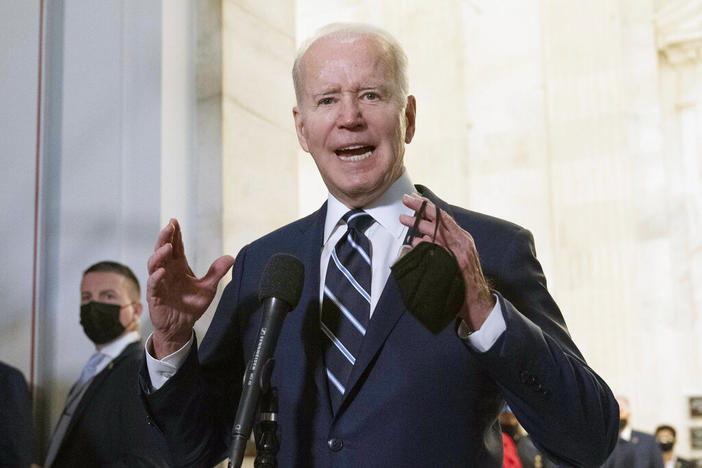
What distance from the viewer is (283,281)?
159cm

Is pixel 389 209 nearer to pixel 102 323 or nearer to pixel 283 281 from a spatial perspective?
pixel 283 281

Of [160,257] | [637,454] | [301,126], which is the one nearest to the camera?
[160,257]

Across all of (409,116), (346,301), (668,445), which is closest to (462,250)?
(346,301)

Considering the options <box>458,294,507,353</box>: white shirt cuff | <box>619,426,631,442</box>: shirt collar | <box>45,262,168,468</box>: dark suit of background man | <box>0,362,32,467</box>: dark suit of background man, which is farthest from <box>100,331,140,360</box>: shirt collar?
<box>619,426,631,442</box>: shirt collar

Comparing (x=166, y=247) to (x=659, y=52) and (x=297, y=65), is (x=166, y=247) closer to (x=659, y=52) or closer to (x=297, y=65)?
(x=297, y=65)

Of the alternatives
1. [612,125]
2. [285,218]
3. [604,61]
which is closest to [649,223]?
[612,125]

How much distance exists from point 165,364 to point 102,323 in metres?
2.56

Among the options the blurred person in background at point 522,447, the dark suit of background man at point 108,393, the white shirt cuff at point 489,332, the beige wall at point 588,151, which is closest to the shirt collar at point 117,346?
the dark suit of background man at point 108,393

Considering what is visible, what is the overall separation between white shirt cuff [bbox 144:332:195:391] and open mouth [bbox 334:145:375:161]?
0.49 metres

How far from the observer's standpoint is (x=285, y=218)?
190 inches

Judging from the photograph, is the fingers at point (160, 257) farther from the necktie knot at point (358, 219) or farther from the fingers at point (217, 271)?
the necktie knot at point (358, 219)

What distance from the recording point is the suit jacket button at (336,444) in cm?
169

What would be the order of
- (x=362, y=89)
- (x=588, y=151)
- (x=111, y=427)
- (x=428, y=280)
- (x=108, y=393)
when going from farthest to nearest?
1. (x=588, y=151)
2. (x=108, y=393)
3. (x=111, y=427)
4. (x=362, y=89)
5. (x=428, y=280)

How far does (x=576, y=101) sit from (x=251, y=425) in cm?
1259
